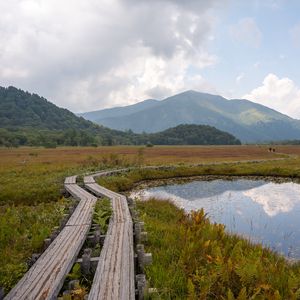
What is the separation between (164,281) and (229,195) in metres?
20.0

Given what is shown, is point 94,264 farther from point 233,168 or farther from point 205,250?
point 233,168

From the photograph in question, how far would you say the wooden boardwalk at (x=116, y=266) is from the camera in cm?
642

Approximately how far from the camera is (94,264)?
27.0ft

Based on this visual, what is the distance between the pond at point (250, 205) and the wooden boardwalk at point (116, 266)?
577 cm

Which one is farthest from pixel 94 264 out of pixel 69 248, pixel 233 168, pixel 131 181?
pixel 233 168

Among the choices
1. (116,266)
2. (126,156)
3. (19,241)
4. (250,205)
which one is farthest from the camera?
(126,156)

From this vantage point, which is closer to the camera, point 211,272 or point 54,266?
point 54,266

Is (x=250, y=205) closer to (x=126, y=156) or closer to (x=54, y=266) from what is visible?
(x=54, y=266)

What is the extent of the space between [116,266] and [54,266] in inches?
56.0

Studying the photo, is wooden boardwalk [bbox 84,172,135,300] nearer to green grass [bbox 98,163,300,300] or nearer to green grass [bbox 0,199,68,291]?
green grass [bbox 98,163,300,300]

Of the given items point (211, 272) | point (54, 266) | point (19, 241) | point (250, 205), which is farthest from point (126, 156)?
point (211, 272)

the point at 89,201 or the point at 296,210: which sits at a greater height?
the point at 89,201

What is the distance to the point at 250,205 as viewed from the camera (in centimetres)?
2277

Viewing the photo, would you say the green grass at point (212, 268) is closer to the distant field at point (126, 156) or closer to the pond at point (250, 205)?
the pond at point (250, 205)
